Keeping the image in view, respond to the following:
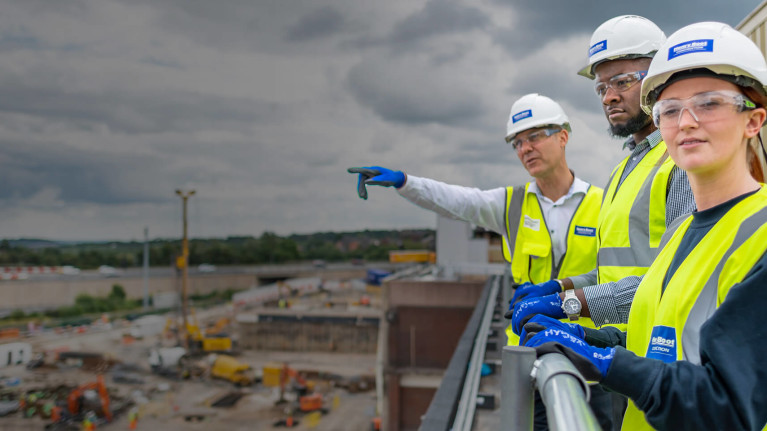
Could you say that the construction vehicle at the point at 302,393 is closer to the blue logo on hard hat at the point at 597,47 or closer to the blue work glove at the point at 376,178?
the blue work glove at the point at 376,178

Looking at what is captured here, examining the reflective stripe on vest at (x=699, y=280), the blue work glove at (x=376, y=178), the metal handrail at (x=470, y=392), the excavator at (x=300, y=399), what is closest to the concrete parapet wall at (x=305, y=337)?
the excavator at (x=300, y=399)

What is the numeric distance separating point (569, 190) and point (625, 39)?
44.8 inches

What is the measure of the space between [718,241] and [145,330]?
4637 centimetres

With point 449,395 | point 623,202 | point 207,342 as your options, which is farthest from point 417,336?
point 207,342

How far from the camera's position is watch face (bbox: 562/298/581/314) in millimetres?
1789

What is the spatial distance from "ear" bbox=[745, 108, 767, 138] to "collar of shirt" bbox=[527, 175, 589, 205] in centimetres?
197

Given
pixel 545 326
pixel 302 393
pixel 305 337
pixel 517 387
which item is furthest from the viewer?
pixel 305 337

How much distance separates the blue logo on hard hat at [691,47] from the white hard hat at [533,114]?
199 cm

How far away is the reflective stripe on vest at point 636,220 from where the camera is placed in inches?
70.7

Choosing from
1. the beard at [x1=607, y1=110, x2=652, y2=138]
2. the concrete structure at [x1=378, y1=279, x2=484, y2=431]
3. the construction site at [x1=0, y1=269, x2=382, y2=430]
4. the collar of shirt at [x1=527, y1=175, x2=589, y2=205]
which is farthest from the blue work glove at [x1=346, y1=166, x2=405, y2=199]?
the construction site at [x1=0, y1=269, x2=382, y2=430]

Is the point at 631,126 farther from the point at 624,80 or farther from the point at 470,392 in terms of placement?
the point at 470,392

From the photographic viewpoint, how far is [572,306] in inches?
70.7

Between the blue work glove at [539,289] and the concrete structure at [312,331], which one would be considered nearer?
the blue work glove at [539,289]

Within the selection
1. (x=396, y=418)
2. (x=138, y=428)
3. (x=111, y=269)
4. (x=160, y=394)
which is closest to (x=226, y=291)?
(x=111, y=269)
